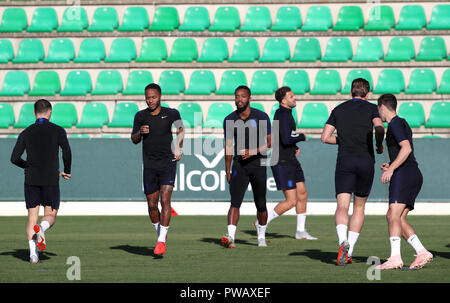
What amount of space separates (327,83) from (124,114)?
5.65 m

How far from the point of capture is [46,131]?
10727 millimetres

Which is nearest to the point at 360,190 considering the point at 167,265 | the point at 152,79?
the point at 167,265

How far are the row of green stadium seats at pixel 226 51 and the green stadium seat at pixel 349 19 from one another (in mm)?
539

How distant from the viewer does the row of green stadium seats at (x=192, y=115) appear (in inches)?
877

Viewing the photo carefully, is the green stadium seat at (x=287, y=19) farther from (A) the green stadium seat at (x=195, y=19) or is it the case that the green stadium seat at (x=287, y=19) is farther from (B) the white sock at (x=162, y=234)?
(B) the white sock at (x=162, y=234)

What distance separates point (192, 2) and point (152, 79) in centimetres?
334

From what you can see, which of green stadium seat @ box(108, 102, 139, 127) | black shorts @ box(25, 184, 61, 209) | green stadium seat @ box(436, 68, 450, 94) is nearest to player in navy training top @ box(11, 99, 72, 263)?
black shorts @ box(25, 184, 61, 209)

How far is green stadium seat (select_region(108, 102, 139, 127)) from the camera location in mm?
22594

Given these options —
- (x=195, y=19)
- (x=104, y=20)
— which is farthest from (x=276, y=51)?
(x=104, y=20)

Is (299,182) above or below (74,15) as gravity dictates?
below

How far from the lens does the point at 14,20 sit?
83.8ft

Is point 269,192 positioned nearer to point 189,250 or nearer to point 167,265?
point 189,250

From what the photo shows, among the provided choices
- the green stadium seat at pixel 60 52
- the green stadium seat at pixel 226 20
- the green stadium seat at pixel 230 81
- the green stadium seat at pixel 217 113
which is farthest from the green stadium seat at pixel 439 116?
the green stadium seat at pixel 60 52

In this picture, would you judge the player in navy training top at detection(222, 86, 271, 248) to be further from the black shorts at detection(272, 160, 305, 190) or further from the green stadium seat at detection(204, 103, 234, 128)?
the green stadium seat at detection(204, 103, 234, 128)
